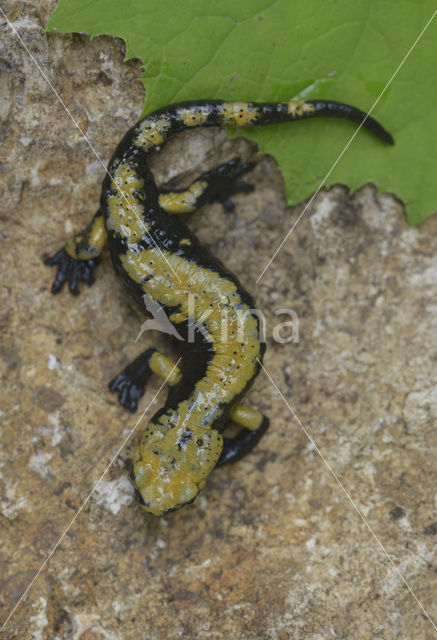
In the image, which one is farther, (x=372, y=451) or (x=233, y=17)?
(x=372, y=451)

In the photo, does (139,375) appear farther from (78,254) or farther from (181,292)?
(78,254)

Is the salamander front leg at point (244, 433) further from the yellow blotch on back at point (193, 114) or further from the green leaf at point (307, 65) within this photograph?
the yellow blotch on back at point (193, 114)

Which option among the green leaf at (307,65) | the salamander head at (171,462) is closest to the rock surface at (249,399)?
the salamander head at (171,462)

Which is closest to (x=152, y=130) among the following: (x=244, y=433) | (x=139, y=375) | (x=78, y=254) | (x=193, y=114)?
(x=193, y=114)

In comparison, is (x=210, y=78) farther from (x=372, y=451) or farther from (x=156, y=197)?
(x=372, y=451)

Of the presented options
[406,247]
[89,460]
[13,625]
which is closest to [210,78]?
[406,247]

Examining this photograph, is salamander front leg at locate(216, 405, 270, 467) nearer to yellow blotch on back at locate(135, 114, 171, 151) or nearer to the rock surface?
the rock surface
